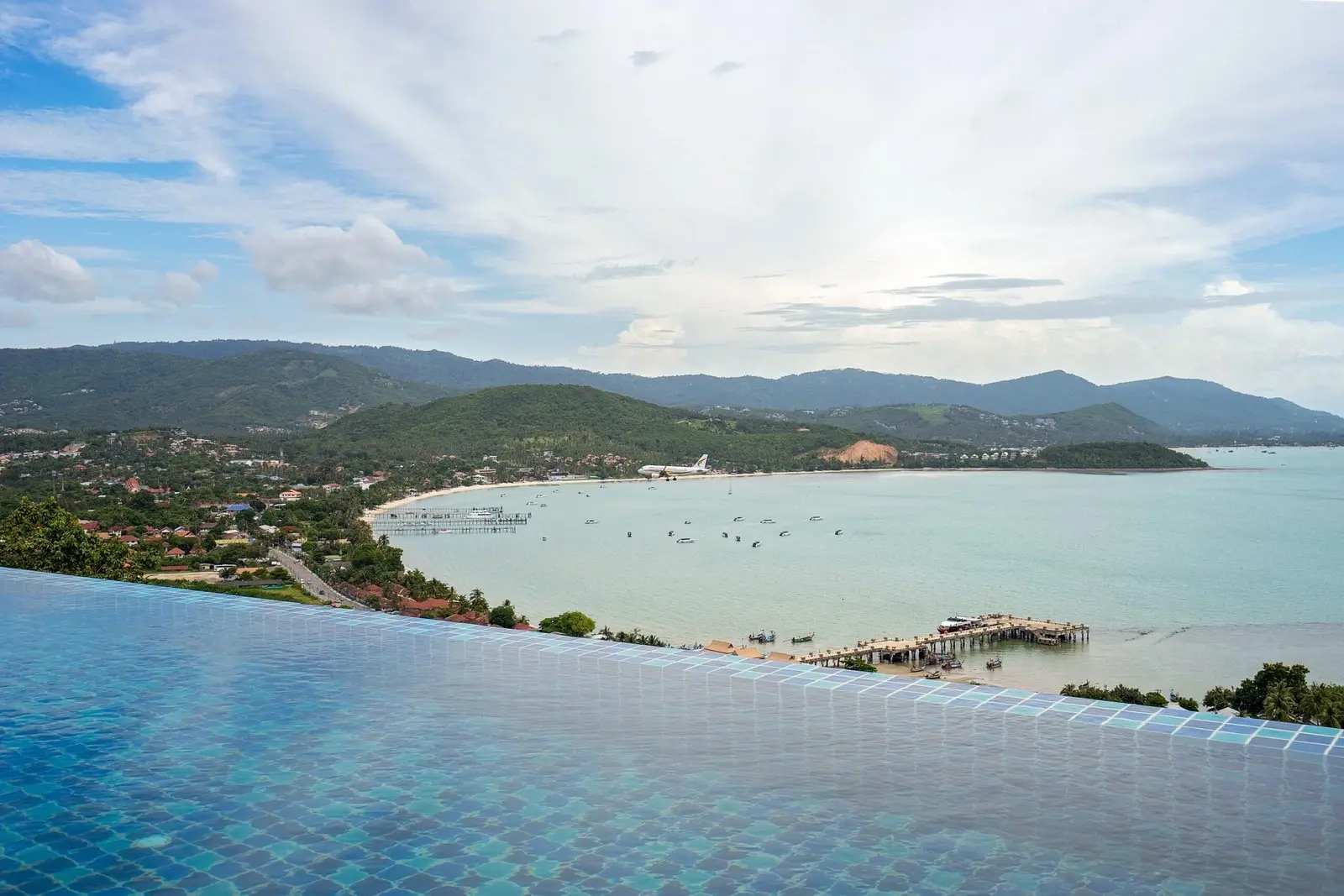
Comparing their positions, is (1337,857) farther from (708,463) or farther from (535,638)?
→ (708,463)

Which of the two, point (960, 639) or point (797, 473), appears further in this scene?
point (797, 473)

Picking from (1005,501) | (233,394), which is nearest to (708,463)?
(1005,501)

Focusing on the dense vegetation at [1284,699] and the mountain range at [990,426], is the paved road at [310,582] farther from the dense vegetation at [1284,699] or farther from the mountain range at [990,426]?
the mountain range at [990,426]

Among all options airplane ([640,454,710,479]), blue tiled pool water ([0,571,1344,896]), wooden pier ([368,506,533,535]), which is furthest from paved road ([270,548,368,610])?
airplane ([640,454,710,479])

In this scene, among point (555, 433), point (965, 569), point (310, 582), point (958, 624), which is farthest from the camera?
point (555, 433)

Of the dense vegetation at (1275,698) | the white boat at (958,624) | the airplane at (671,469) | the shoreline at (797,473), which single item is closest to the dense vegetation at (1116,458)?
the shoreline at (797,473)

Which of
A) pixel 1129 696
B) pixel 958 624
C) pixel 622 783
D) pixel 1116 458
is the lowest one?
pixel 958 624

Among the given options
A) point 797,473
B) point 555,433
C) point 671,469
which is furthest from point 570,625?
point 797,473

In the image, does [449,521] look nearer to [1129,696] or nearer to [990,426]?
[1129,696]
